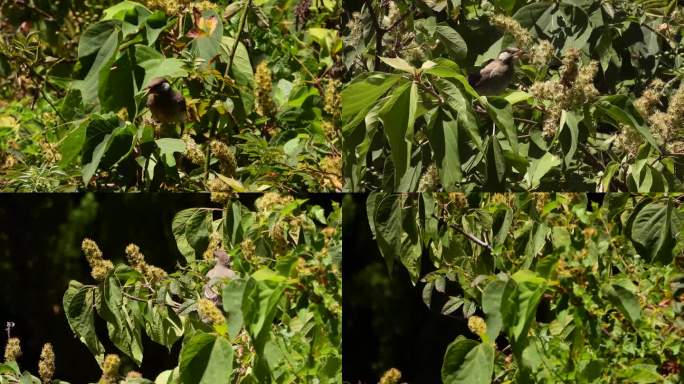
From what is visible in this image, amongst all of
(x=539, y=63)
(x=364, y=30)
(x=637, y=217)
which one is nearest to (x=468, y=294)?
(x=637, y=217)

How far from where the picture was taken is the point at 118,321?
138 centimetres

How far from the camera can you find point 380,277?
1.41 m

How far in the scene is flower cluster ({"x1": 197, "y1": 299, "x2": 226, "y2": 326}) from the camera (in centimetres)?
131

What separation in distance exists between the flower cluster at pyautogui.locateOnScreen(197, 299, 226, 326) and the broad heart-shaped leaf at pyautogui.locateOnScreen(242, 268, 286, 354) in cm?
6

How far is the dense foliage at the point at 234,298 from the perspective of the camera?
1.29 meters

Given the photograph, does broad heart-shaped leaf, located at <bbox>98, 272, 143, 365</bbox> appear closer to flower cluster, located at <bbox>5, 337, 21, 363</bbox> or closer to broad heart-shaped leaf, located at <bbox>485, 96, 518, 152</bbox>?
flower cluster, located at <bbox>5, 337, 21, 363</bbox>

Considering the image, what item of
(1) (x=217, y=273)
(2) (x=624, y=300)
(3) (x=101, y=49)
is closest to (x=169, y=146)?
(3) (x=101, y=49)

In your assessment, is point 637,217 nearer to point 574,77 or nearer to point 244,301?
point 574,77

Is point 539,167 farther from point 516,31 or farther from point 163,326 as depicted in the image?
point 163,326

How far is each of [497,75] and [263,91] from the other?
492 millimetres

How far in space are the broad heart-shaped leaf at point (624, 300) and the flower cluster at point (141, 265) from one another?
2.15 feet

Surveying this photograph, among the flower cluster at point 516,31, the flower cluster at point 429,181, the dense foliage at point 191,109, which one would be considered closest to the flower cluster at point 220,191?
the dense foliage at point 191,109

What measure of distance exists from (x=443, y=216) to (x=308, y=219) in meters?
0.20

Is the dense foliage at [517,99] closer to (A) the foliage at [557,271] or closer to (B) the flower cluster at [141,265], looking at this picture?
(A) the foliage at [557,271]
